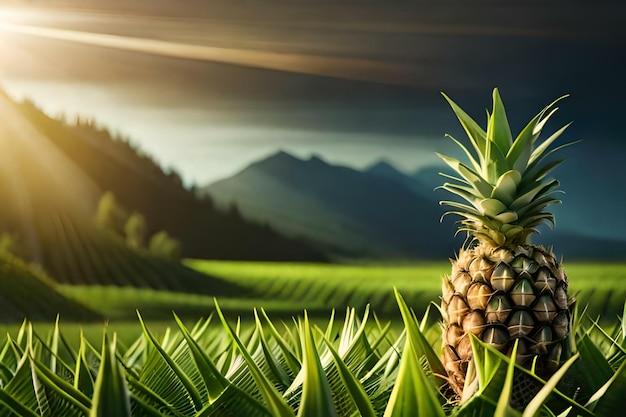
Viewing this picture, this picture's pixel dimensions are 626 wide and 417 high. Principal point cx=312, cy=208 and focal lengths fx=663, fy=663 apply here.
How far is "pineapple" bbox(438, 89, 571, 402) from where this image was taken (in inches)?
27.5

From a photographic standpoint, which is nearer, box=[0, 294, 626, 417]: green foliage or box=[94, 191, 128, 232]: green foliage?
box=[0, 294, 626, 417]: green foliage

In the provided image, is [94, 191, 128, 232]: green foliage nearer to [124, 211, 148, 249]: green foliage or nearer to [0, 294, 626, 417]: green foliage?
[124, 211, 148, 249]: green foliage

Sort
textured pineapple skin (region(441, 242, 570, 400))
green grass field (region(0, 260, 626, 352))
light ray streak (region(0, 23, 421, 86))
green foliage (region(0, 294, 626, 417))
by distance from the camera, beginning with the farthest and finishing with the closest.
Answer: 1. light ray streak (region(0, 23, 421, 86))
2. green grass field (region(0, 260, 626, 352))
3. textured pineapple skin (region(441, 242, 570, 400))
4. green foliage (region(0, 294, 626, 417))

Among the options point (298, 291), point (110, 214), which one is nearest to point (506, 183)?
point (298, 291)

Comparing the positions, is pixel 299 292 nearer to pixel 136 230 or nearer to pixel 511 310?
pixel 136 230

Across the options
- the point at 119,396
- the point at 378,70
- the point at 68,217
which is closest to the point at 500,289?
the point at 119,396

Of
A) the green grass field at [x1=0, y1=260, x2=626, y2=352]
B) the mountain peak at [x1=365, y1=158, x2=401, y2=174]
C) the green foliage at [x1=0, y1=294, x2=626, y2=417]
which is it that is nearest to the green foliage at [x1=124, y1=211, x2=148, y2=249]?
the green grass field at [x1=0, y1=260, x2=626, y2=352]

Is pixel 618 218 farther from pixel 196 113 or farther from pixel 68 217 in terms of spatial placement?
pixel 68 217

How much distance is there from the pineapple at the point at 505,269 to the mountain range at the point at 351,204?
2.65 m

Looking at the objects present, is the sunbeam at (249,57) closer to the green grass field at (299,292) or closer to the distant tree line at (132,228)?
the distant tree line at (132,228)

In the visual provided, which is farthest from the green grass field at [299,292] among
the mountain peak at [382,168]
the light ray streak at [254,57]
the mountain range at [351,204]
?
the light ray streak at [254,57]

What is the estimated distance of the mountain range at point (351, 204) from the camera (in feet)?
11.3

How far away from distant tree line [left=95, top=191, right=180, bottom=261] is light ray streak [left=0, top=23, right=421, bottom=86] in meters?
0.80

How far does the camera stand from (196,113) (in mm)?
3432
